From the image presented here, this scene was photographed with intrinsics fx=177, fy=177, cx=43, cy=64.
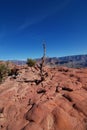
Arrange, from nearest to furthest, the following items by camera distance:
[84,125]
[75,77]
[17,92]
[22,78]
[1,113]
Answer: [84,125]
[1,113]
[17,92]
[75,77]
[22,78]

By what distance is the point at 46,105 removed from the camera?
60.6 ft

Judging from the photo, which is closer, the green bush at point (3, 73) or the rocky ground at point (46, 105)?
the rocky ground at point (46, 105)

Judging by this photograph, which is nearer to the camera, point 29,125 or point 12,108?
point 29,125

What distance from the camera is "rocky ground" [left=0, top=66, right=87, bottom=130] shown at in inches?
631

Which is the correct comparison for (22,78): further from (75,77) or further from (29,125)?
(29,125)

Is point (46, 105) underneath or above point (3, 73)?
underneath

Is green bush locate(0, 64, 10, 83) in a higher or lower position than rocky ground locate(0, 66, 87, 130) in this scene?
higher

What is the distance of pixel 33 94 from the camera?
2238 cm

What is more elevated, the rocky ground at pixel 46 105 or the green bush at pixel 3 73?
the green bush at pixel 3 73

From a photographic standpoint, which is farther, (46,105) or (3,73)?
(3,73)

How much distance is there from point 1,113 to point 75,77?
40.1 ft

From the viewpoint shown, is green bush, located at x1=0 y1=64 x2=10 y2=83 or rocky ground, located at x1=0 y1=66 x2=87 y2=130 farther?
green bush, located at x1=0 y1=64 x2=10 y2=83

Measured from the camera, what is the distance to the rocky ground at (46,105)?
1603cm

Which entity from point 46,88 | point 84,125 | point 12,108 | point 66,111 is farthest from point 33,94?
point 84,125
